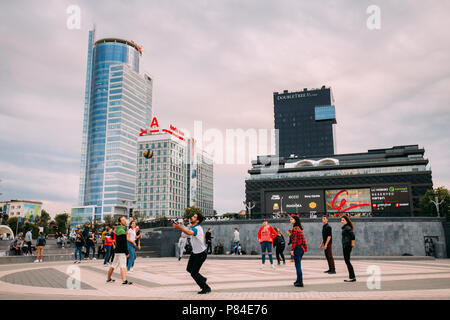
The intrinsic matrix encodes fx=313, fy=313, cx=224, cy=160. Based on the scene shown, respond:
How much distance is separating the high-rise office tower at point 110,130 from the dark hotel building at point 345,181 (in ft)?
238

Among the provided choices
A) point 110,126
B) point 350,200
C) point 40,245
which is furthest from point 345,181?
point 110,126

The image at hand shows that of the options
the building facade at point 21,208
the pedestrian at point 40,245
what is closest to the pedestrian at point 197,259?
the pedestrian at point 40,245

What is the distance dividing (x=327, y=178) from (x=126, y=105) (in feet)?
346

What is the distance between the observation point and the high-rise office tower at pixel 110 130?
474 feet

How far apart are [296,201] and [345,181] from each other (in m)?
31.8

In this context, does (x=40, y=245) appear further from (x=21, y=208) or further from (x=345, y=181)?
(x=21, y=208)

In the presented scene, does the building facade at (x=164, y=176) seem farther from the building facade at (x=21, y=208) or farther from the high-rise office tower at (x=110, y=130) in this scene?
the building facade at (x=21, y=208)

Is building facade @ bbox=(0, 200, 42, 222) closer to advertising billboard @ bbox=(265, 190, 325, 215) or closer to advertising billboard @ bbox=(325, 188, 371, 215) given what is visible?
A: advertising billboard @ bbox=(265, 190, 325, 215)

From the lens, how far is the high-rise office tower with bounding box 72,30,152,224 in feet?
474

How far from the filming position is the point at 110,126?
14762cm

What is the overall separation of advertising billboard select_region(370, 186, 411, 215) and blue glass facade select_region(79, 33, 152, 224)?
368 ft
